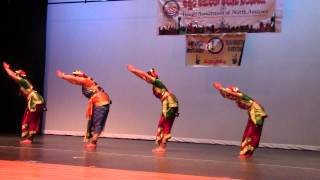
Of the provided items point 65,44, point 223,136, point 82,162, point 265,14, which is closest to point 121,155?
point 82,162

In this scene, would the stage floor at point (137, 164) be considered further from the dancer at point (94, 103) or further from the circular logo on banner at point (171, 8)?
the circular logo on banner at point (171, 8)

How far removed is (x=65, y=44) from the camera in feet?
32.1

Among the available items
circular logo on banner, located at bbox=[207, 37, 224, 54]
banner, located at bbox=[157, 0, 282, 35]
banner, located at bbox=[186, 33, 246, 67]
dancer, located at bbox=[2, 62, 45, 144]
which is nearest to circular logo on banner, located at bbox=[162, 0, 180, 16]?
banner, located at bbox=[157, 0, 282, 35]

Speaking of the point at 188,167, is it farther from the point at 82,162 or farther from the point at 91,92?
the point at 91,92

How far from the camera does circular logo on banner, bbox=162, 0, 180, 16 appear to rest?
8906 mm

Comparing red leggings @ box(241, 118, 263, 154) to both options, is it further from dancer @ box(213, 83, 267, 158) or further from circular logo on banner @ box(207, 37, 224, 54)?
circular logo on banner @ box(207, 37, 224, 54)

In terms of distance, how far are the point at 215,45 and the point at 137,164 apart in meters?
3.95

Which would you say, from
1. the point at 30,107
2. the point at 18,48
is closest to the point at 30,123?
the point at 30,107

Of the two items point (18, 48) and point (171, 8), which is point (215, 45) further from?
point (18, 48)

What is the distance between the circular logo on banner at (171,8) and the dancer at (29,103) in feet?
8.63

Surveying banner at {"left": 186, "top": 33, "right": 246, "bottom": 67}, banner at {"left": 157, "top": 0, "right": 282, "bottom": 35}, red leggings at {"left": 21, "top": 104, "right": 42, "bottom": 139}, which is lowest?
red leggings at {"left": 21, "top": 104, "right": 42, "bottom": 139}

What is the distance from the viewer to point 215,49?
8734 millimetres

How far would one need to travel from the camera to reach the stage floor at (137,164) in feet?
13.5

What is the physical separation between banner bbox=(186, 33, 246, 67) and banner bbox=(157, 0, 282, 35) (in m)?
0.10
